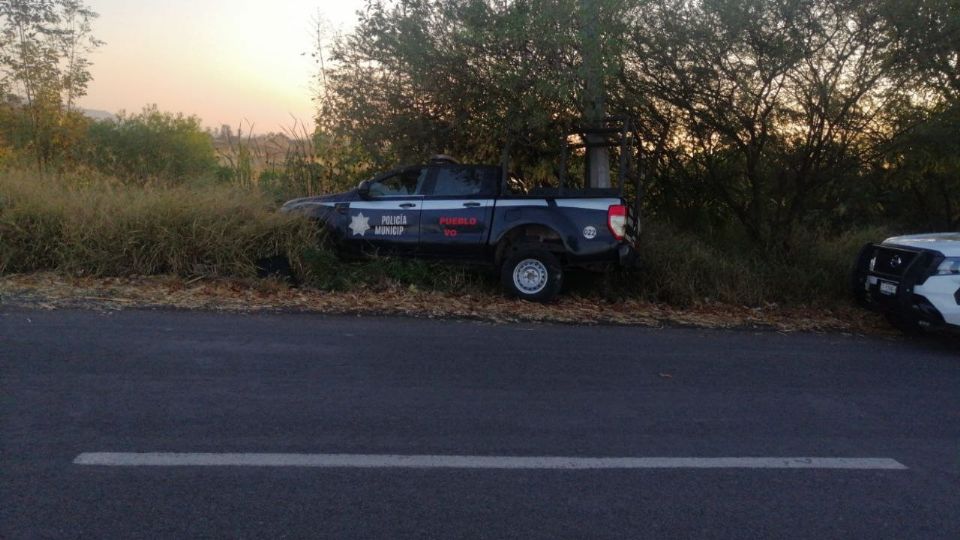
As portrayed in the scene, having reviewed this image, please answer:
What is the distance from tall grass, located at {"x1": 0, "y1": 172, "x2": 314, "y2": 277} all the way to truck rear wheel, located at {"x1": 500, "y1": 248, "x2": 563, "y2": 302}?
2615mm

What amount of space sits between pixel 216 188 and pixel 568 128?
5108 mm

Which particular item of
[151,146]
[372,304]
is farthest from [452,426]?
[151,146]

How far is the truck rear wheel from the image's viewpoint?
35.1ft

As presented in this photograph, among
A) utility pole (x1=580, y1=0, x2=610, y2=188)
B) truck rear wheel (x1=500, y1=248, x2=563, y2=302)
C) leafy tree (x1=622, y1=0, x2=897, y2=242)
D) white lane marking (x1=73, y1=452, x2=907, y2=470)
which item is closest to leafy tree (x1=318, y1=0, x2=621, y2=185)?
utility pole (x1=580, y1=0, x2=610, y2=188)

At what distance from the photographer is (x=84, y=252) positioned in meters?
10.7

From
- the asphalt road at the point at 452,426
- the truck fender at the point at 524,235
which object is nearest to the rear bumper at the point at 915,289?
the asphalt road at the point at 452,426

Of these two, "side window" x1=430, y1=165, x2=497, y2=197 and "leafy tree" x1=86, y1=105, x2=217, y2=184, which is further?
"leafy tree" x1=86, y1=105, x2=217, y2=184

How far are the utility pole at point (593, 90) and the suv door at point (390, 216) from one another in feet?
8.27

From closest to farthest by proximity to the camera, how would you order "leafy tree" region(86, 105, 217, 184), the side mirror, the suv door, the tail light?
the tail light
the suv door
the side mirror
"leafy tree" region(86, 105, 217, 184)

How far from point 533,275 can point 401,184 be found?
6.96ft

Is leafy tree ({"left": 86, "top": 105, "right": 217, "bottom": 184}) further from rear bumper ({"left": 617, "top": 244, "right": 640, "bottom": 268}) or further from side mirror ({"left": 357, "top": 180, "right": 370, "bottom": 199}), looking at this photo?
rear bumper ({"left": 617, "top": 244, "right": 640, "bottom": 268})

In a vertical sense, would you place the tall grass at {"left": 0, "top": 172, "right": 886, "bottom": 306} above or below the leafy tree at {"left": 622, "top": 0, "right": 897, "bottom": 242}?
below

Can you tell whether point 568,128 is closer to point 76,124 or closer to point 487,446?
point 487,446

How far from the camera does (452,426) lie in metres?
5.67
